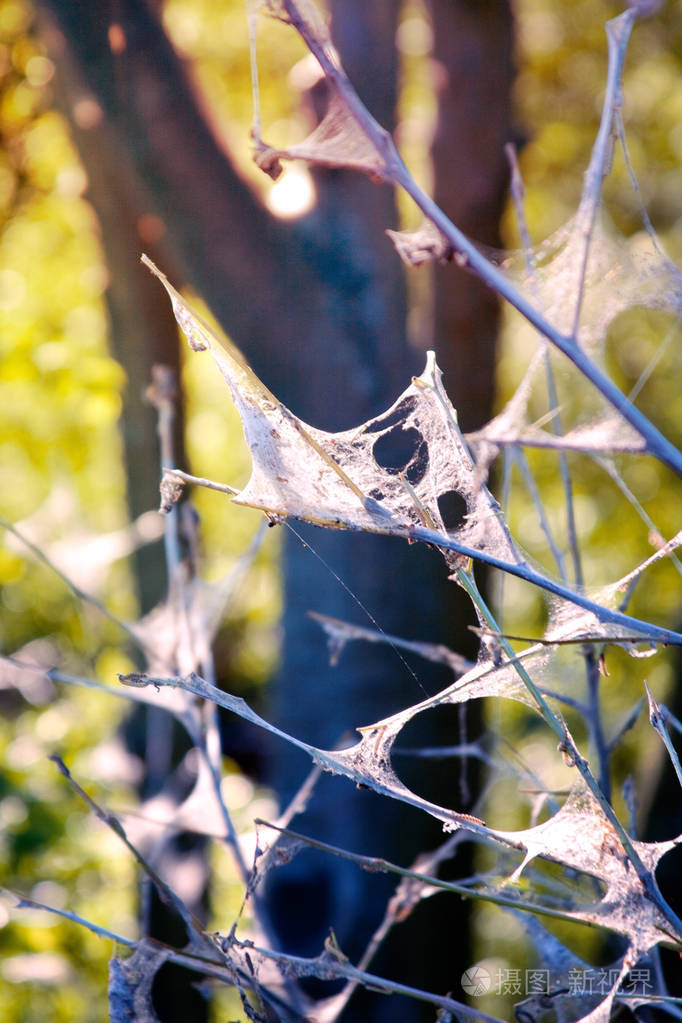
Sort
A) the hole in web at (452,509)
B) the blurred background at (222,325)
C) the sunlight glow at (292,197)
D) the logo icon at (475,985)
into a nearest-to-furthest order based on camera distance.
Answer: the logo icon at (475,985) < the hole in web at (452,509) < the blurred background at (222,325) < the sunlight glow at (292,197)

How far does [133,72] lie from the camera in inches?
77.8

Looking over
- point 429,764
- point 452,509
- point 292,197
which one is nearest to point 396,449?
point 452,509

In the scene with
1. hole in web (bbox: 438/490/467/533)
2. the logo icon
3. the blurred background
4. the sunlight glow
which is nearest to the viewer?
the logo icon

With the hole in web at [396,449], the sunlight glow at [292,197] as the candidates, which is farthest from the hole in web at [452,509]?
the sunlight glow at [292,197]

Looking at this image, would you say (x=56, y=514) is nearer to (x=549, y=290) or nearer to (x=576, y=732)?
(x=549, y=290)

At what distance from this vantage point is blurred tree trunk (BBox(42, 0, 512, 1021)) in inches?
79.9

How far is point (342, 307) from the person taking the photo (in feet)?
7.32

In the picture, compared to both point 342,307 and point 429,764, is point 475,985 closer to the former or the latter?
point 429,764

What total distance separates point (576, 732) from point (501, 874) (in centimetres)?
398

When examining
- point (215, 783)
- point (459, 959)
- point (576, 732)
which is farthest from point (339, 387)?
point (576, 732)

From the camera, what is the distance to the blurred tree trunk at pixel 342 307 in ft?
6.66

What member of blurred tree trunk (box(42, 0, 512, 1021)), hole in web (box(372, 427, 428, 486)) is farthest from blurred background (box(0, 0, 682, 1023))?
hole in web (box(372, 427, 428, 486))

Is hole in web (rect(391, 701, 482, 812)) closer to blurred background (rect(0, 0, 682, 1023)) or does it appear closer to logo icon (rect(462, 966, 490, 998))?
blurred background (rect(0, 0, 682, 1023))

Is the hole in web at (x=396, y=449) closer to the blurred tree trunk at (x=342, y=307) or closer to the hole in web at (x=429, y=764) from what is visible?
the blurred tree trunk at (x=342, y=307)
